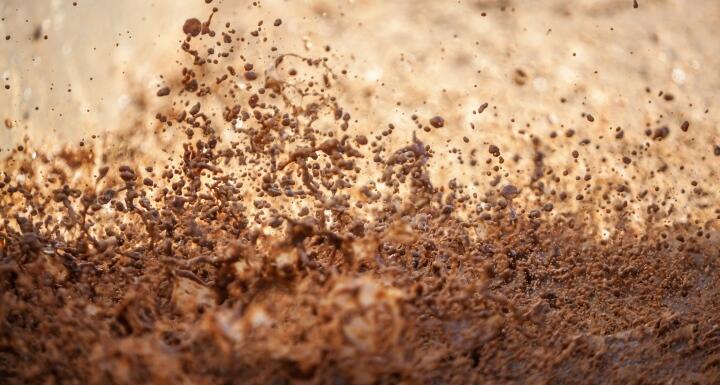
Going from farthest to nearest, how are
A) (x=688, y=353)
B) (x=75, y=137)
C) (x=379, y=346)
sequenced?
(x=75, y=137) → (x=688, y=353) → (x=379, y=346)

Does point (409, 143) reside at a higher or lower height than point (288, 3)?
lower

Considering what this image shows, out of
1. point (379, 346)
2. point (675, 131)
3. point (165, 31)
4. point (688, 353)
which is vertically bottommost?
point (688, 353)

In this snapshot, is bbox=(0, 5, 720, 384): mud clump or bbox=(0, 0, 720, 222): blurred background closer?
bbox=(0, 5, 720, 384): mud clump

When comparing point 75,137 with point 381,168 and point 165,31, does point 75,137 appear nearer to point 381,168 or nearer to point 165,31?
point 165,31

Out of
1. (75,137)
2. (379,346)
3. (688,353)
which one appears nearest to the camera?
(379,346)

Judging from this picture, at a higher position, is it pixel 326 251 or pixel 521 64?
pixel 521 64

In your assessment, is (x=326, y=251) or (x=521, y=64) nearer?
(x=326, y=251)

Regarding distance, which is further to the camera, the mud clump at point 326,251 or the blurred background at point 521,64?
the blurred background at point 521,64

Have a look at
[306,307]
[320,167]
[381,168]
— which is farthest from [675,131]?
[306,307]
